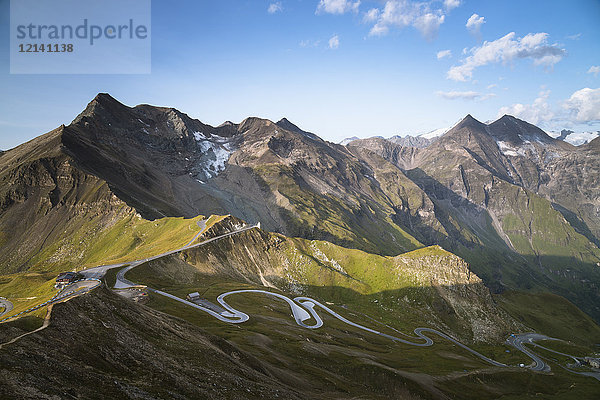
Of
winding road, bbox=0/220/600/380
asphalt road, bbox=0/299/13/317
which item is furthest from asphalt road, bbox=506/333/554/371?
asphalt road, bbox=0/299/13/317

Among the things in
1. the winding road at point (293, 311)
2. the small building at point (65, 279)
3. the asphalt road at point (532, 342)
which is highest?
the small building at point (65, 279)

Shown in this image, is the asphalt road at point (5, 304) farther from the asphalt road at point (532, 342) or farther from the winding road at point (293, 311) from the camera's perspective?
the asphalt road at point (532, 342)

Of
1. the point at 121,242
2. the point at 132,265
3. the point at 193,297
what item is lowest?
the point at 193,297

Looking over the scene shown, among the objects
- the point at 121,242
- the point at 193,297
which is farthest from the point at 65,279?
the point at 121,242

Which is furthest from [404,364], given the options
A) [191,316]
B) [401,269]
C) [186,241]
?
[186,241]

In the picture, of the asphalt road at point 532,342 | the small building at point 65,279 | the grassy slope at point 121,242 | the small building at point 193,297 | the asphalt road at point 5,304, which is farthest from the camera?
the grassy slope at point 121,242

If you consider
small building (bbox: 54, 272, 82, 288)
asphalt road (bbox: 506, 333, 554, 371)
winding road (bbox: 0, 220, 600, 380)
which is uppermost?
small building (bbox: 54, 272, 82, 288)

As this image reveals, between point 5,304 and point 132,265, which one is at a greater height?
point 132,265

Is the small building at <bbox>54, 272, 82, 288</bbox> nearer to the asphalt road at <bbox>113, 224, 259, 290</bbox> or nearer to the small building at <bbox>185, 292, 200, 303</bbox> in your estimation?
the asphalt road at <bbox>113, 224, 259, 290</bbox>

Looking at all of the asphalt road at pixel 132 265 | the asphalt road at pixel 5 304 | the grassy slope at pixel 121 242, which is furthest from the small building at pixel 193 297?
the grassy slope at pixel 121 242

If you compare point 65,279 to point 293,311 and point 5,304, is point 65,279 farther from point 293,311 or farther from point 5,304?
point 293,311

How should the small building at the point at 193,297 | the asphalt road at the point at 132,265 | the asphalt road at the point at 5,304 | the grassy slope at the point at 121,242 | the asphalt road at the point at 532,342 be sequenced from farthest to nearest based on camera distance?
the grassy slope at the point at 121,242 → the asphalt road at the point at 532,342 → the asphalt road at the point at 132,265 → the small building at the point at 193,297 → the asphalt road at the point at 5,304

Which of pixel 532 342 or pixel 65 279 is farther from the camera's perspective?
pixel 532 342
